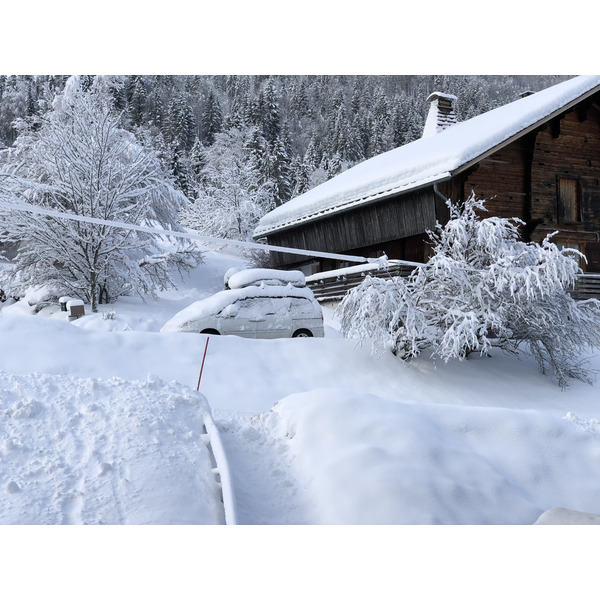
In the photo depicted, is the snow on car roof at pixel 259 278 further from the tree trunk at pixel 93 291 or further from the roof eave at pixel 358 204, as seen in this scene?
the tree trunk at pixel 93 291

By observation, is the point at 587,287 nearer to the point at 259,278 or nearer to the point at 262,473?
the point at 259,278

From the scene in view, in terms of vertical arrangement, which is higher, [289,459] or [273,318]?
[273,318]

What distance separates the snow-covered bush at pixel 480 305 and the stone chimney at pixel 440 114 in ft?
44.8

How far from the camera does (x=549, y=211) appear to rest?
18.3 m

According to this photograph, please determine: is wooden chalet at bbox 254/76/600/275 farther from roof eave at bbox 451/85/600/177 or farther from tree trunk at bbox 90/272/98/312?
tree trunk at bbox 90/272/98/312

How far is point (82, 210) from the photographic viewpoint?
1731 centimetres

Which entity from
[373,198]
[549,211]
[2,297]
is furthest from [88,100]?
[549,211]

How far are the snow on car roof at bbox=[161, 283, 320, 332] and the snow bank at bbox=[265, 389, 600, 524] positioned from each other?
580cm

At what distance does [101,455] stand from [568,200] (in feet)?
58.8

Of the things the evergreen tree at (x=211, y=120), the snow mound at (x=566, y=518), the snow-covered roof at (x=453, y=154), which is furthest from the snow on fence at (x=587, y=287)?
the evergreen tree at (x=211, y=120)

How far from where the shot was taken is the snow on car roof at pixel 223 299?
1131cm

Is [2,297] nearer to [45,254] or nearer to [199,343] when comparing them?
[45,254]

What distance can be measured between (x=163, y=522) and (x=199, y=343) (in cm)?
598

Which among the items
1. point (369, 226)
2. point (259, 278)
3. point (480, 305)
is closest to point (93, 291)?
point (259, 278)
